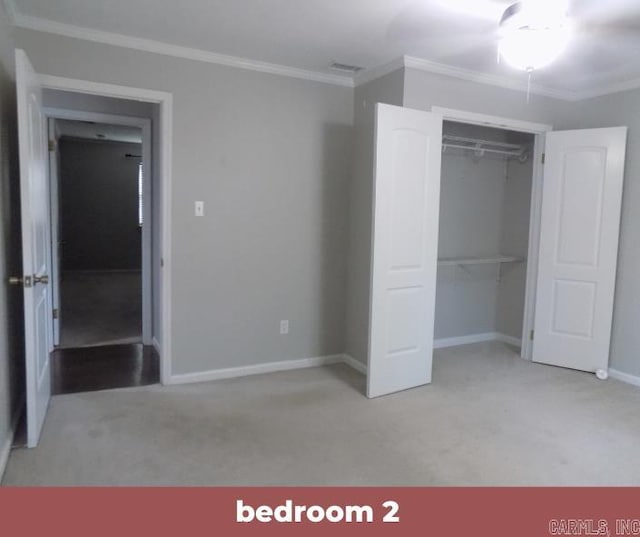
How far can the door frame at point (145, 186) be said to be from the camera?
13.5ft

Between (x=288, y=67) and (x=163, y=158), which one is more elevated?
(x=288, y=67)

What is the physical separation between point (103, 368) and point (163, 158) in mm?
1818

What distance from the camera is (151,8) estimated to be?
2.73 meters

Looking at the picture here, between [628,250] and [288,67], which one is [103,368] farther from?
[628,250]

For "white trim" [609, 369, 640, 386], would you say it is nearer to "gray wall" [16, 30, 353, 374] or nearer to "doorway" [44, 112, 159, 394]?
"gray wall" [16, 30, 353, 374]

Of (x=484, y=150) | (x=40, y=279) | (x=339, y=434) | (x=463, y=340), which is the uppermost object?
(x=484, y=150)

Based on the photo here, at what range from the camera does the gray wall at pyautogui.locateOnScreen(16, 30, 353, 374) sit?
345 cm

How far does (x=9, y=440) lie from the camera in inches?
100

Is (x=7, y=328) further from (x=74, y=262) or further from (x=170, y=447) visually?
(x=74, y=262)

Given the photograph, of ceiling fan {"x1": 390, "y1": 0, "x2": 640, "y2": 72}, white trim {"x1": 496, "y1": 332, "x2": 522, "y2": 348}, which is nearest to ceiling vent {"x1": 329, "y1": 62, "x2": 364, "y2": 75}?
ceiling fan {"x1": 390, "y1": 0, "x2": 640, "y2": 72}

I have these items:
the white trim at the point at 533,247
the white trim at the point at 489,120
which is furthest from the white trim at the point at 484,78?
the white trim at the point at 533,247

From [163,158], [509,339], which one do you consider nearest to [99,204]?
[163,158]

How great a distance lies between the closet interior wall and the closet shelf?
0.05 m
